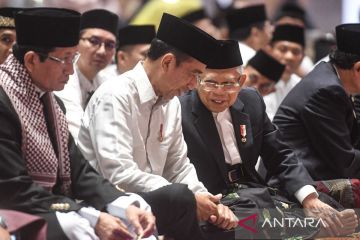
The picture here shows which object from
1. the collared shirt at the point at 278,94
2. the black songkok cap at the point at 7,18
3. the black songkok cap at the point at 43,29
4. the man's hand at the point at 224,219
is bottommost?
the collared shirt at the point at 278,94

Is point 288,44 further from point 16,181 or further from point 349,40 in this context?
point 16,181

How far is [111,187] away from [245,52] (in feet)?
12.8

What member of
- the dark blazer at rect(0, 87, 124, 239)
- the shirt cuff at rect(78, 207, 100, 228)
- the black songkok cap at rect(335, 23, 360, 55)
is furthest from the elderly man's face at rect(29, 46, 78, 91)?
the black songkok cap at rect(335, 23, 360, 55)

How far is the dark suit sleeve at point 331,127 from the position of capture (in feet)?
18.3

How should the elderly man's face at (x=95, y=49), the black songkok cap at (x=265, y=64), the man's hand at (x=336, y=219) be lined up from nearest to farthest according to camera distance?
the man's hand at (x=336, y=219) → the elderly man's face at (x=95, y=49) → the black songkok cap at (x=265, y=64)

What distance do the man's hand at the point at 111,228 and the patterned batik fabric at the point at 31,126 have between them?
14.1 inches

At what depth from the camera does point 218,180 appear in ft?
16.8

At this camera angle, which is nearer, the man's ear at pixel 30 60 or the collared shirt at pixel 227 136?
the man's ear at pixel 30 60

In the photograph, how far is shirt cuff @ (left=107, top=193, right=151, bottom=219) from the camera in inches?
158

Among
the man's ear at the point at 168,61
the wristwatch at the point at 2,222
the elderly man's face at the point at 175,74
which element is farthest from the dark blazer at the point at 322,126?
the wristwatch at the point at 2,222

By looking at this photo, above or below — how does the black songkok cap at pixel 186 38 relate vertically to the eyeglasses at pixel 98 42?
above

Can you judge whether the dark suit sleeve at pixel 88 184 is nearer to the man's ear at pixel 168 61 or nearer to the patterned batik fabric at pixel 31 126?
the patterned batik fabric at pixel 31 126

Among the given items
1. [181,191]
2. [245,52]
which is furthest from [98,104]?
[245,52]

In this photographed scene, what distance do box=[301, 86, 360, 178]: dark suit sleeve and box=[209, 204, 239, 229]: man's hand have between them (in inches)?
49.4
